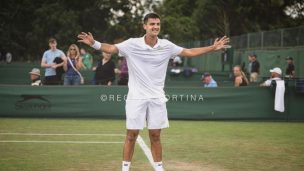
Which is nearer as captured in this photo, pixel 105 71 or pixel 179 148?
pixel 179 148

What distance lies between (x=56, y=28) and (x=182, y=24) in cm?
2396

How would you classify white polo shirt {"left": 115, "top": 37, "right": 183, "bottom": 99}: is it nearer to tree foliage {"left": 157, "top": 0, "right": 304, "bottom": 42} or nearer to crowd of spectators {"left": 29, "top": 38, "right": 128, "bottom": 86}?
crowd of spectators {"left": 29, "top": 38, "right": 128, "bottom": 86}

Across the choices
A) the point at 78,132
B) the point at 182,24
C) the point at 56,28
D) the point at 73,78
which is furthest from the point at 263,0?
the point at 78,132

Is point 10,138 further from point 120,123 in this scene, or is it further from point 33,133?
point 120,123

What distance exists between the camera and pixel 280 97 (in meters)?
17.0

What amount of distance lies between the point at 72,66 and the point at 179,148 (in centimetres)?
680

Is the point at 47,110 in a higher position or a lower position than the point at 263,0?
lower

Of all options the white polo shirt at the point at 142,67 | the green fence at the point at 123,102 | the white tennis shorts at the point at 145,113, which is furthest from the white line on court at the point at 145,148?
the green fence at the point at 123,102

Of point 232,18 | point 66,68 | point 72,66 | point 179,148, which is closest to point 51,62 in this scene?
point 66,68

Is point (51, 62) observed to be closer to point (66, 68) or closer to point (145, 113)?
point (66, 68)

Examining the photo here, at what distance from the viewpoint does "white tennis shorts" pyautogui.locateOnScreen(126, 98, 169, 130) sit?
8.58 metres

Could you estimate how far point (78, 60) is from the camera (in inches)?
706

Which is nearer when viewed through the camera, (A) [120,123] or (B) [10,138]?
(B) [10,138]

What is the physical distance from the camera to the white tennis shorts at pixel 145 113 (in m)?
8.58
